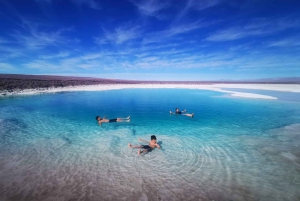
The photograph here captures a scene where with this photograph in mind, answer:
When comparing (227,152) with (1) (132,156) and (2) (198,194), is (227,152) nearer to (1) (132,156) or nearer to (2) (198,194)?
(2) (198,194)

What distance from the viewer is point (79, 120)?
1585 centimetres

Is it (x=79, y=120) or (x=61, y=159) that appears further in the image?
(x=79, y=120)

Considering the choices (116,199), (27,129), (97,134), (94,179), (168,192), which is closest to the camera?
(116,199)

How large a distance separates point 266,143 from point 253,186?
5265mm

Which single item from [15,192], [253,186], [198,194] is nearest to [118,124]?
[15,192]

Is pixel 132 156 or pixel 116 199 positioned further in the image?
pixel 132 156

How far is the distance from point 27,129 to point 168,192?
42.1ft

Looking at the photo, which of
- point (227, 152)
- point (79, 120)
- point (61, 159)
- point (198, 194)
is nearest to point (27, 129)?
point (79, 120)

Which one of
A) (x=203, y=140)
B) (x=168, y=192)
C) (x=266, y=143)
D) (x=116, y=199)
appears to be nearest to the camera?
(x=116, y=199)

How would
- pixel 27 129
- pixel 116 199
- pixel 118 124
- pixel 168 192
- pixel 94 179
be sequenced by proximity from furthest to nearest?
pixel 118 124 → pixel 27 129 → pixel 94 179 → pixel 168 192 → pixel 116 199

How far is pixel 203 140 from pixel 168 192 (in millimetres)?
5822

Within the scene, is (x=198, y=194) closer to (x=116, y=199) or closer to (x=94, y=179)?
Answer: (x=116, y=199)

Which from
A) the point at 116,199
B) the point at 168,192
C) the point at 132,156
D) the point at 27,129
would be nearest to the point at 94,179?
the point at 116,199

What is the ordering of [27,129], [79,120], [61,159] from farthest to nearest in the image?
[79,120] → [27,129] → [61,159]
